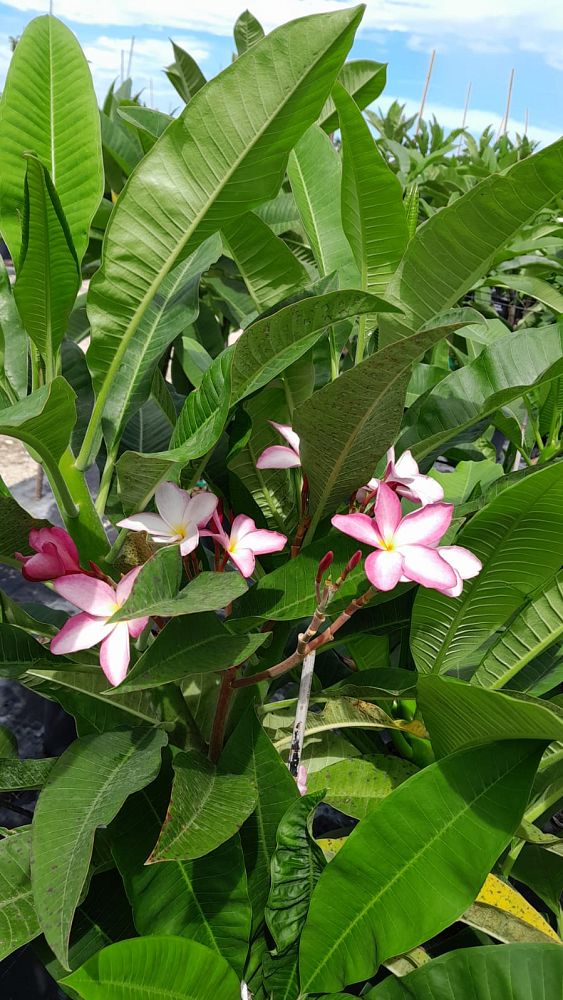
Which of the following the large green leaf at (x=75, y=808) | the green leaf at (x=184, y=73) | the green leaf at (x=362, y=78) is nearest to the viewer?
the large green leaf at (x=75, y=808)

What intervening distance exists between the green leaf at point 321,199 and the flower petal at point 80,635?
481 millimetres

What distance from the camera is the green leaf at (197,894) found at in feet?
2.07

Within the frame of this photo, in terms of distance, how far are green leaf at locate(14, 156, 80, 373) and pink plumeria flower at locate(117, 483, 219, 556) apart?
0.15 metres

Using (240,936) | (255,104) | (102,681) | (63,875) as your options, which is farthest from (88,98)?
(240,936)

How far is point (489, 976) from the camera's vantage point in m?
0.58

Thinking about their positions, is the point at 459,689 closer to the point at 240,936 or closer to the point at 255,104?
the point at 240,936

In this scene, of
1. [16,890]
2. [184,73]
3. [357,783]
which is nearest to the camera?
[16,890]

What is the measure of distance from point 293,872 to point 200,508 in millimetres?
294

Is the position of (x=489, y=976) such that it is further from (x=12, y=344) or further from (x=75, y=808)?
(x=12, y=344)

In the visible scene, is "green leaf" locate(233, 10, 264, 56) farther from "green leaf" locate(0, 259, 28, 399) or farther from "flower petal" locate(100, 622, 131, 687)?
"flower petal" locate(100, 622, 131, 687)

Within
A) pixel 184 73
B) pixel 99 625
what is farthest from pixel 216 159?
pixel 184 73

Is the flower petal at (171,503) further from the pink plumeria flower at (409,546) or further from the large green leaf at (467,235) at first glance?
the large green leaf at (467,235)

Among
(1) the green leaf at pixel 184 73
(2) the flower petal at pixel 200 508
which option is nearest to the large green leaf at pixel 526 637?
(2) the flower petal at pixel 200 508

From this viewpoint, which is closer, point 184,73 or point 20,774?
point 20,774
